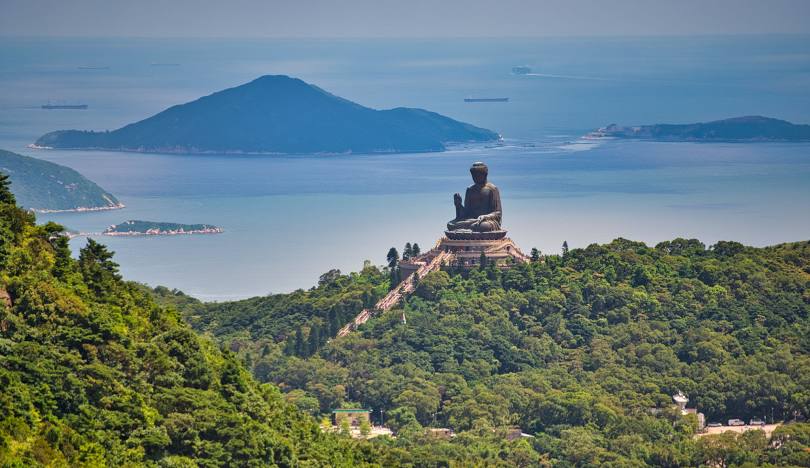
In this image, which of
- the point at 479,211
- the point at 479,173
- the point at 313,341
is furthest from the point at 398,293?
the point at 313,341

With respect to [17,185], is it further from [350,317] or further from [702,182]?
[350,317]

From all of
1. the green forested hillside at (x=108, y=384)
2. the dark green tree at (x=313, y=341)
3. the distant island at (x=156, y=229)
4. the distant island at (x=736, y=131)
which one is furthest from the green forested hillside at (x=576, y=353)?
the distant island at (x=736, y=131)

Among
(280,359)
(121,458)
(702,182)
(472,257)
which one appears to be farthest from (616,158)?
(121,458)

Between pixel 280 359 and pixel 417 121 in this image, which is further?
pixel 417 121

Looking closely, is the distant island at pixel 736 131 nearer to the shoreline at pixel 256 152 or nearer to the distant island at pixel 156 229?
the shoreline at pixel 256 152

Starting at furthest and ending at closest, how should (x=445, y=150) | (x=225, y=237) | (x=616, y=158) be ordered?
(x=445, y=150) < (x=616, y=158) < (x=225, y=237)

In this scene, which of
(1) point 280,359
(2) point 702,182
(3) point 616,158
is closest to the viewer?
(1) point 280,359

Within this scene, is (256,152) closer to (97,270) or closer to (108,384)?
(97,270)
